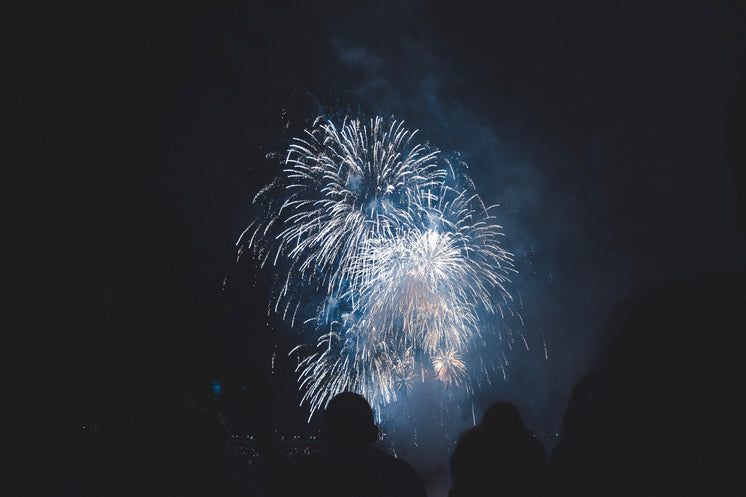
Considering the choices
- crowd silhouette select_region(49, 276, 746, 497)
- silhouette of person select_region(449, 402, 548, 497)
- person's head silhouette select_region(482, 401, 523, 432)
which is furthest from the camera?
person's head silhouette select_region(482, 401, 523, 432)

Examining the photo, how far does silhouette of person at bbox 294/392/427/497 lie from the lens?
301 centimetres

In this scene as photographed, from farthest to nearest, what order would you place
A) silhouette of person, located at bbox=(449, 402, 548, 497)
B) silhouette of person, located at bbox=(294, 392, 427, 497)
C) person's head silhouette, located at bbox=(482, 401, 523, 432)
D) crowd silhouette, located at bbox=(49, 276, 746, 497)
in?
person's head silhouette, located at bbox=(482, 401, 523, 432)
silhouette of person, located at bbox=(449, 402, 548, 497)
silhouette of person, located at bbox=(294, 392, 427, 497)
crowd silhouette, located at bbox=(49, 276, 746, 497)

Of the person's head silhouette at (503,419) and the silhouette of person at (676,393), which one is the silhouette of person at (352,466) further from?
the silhouette of person at (676,393)

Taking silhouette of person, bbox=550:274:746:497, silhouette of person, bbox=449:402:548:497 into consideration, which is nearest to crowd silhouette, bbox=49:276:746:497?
silhouette of person, bbox=550:274:746:497

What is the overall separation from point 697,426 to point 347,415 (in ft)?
8.43

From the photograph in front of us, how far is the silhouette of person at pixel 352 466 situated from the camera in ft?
9.88

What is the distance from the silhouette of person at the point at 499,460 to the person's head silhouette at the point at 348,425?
77cm

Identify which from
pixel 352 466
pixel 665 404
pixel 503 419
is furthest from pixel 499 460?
pixel 665 404

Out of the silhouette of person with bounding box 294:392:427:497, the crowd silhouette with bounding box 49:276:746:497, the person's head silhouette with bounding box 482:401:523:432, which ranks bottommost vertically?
the crowd silhouette with bounding box 49:276:746:497

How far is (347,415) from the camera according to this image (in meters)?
3.22

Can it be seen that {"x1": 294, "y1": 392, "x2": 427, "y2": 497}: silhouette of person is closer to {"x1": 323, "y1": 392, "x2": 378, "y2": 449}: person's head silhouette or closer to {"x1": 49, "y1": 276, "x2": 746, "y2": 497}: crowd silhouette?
{"x1": 323, "y1": 392, "x2": 378, "y2": 449}: person's head silhouette

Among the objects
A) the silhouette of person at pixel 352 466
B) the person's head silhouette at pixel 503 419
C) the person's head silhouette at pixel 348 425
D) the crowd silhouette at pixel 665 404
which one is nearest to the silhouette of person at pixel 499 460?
the person's head silhouette at pixel 503 419

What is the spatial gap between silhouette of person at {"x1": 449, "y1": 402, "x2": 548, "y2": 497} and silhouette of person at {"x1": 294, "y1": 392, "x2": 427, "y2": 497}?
0.40 metres

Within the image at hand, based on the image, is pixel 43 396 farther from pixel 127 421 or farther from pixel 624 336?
pixel 624 336
